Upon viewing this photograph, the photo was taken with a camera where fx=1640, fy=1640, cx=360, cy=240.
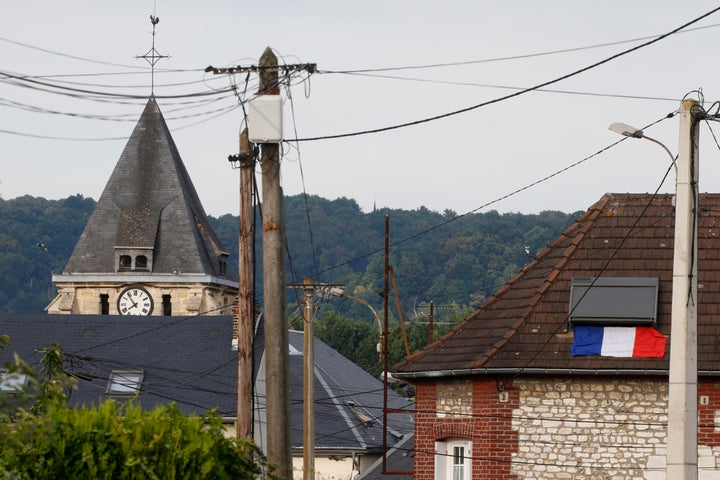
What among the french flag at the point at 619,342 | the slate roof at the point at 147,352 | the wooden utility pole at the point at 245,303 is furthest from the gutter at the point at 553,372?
the slate roof at the point at 147,352

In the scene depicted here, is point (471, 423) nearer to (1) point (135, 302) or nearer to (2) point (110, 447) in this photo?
(2) point (110, 447)

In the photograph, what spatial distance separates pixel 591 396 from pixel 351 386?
104 ft

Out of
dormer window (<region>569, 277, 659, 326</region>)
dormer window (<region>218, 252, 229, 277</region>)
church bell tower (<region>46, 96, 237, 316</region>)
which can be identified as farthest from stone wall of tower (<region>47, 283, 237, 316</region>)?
dormer window (<region>569, 277, 659, 326</region>)

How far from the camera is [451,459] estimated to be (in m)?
28.7

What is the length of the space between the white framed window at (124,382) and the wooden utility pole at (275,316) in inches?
1357

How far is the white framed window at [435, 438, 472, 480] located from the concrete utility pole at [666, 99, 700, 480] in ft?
38.1

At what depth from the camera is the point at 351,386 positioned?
192ft

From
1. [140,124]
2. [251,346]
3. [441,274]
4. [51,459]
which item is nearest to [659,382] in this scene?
[251,346]

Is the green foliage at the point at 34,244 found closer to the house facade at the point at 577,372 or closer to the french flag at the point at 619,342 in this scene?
the house facade at the point at 577,372

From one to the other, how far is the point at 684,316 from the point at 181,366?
3687 cm

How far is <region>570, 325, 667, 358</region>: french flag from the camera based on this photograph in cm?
2716

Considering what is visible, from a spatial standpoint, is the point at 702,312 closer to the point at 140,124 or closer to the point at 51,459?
the point at 51,459

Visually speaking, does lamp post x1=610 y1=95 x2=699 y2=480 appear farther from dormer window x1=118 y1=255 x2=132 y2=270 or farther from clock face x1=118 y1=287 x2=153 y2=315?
dormer window x1=118 y1=255 x2=132 y2=270

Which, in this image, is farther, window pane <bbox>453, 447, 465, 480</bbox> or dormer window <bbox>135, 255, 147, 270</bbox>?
dormer window <bbox>135, 255, 147, 270</bbox>
